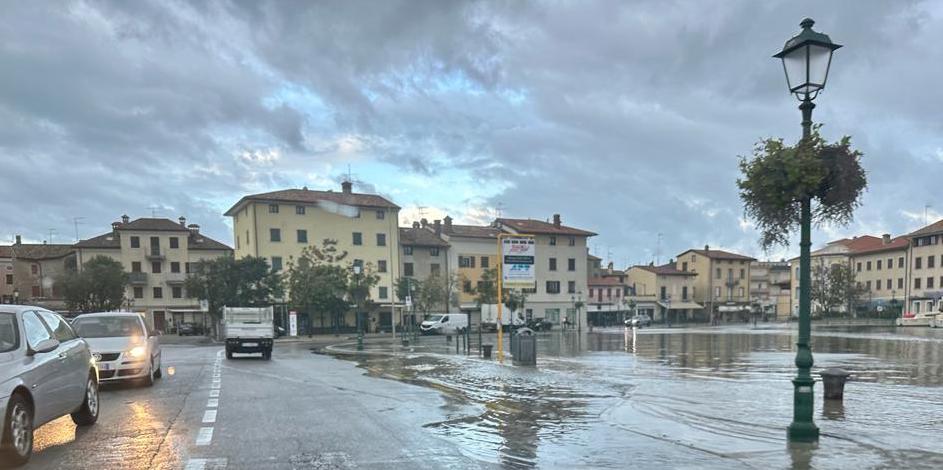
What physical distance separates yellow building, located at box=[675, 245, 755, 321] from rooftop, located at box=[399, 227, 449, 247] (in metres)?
51.1

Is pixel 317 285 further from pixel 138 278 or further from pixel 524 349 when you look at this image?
pixel 524 349

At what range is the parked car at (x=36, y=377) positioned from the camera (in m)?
5.90

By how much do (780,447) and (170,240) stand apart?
3091 inches

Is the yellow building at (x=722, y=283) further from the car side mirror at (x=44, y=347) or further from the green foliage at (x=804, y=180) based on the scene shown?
the car side mirror at (x=44, y=347)

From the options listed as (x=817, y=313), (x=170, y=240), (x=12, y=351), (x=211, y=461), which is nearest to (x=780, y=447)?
(x=211, y=461)

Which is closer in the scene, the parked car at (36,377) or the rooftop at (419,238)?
the parked car at (36,377)

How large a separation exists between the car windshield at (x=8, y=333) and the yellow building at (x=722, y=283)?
10196cm

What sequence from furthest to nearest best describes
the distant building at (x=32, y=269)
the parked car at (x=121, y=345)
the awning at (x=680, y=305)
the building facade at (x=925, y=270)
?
the awning at (x=680, y=305) → the distant building at (x=32, y=269) → the building facade at (x=925, y=270) → the parked car at (x=121, y=345)

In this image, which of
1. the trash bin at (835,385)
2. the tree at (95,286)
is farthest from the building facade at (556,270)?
the trash bin at (835,385)

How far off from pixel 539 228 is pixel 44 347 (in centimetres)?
6889

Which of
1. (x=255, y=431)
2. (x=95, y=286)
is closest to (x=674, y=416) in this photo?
(x=255, y=431)

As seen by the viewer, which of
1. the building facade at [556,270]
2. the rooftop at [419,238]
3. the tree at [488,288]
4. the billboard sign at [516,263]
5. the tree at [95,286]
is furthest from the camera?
the building facade at [556,270]

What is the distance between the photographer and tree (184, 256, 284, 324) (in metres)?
49.0

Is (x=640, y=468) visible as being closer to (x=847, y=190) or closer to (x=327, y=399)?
(x=847, y=190)
